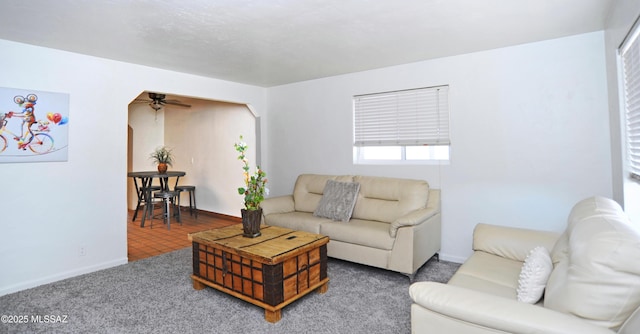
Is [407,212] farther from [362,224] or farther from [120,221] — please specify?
[120,221]

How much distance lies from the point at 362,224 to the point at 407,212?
1.63ft

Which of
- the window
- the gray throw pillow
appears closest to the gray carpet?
the gray throw pillow

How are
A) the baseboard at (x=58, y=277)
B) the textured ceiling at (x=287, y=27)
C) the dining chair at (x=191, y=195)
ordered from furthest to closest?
the dining chair at (x=191, y=195) → the baseboard at (x=58, y=277) → the textured ceiling at (x=287, y=27)

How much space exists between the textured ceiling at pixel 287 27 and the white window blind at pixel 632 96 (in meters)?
0.41

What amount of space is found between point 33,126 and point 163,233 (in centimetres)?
241

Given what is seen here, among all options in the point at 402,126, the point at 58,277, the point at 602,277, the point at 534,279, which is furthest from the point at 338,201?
the point at 58,277

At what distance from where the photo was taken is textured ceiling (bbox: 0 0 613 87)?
7.34ft

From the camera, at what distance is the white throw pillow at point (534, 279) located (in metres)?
1.57

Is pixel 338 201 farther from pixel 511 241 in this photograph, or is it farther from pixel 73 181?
pixel 73 181

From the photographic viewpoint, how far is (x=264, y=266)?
233 centimetres

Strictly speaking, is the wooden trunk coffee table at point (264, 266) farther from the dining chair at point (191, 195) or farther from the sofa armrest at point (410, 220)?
the dining chair at point (191, 195)

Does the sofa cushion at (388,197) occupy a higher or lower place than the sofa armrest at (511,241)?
higher

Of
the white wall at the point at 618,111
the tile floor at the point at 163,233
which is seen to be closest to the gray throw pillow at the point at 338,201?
the tile floor at the point at 163,233

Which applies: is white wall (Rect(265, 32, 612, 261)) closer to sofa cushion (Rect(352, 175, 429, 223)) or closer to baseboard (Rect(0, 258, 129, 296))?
sofa cushion (Rect(352, 175, 429, 223))
